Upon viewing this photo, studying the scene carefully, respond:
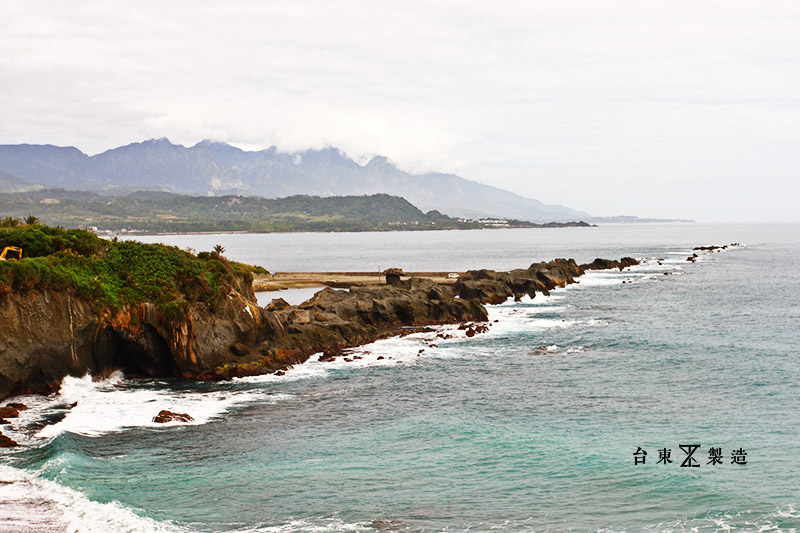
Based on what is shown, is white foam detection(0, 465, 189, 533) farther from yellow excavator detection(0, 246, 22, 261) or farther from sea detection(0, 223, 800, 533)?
yellow excavator detection(0, 246, 22, 261)

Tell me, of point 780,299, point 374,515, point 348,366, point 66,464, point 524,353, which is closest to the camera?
point 374,515

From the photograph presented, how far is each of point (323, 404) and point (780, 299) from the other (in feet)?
199

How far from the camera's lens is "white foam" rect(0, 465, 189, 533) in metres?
19.9

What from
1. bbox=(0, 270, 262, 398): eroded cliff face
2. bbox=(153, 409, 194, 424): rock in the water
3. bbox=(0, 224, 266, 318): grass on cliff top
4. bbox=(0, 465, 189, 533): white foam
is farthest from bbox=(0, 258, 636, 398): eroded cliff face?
bbox=(0, 465, 189, 533): white foam

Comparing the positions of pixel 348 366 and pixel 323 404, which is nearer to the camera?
pixel 323 404

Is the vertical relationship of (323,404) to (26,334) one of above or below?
below

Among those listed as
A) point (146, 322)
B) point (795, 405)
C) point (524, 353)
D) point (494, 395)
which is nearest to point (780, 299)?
point (524, 353)

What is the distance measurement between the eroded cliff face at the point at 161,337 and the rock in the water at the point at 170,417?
8.11 metres

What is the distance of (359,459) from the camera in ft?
85.2

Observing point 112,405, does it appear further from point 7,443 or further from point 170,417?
point 7,443

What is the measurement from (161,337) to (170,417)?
10294 millimetres

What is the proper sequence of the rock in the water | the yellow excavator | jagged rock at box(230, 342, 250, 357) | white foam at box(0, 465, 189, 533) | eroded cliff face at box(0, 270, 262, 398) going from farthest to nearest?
jagged rock at box(230, 342, 250, 357) → the yellow excavator → eroded cliff face at box(0, 270, 262, 398) → the rock in the water → white foam at box(0, 465, 189, 533)

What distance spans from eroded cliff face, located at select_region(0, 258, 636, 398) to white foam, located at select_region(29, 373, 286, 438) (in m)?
1.31

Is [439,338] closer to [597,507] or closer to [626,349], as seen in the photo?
[626,349]
